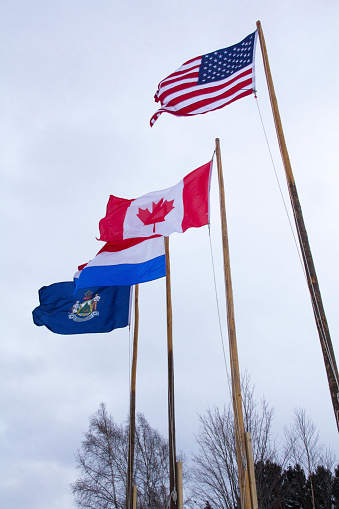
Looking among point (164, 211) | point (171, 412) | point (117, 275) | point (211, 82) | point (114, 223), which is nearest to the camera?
point (211, 82)

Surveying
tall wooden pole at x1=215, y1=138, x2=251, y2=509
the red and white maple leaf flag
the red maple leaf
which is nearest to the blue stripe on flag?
the red and white maple leaf flag

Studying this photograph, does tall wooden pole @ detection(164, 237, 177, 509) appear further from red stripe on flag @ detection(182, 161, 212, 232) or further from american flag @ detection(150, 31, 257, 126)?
american flag @ detection(150, 31, 257, 126)

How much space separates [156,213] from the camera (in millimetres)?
13555

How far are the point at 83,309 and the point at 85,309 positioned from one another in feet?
0.24

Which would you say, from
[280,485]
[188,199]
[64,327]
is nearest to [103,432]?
[280,485]

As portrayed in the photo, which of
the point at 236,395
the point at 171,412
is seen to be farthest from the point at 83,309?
the point at 236,395

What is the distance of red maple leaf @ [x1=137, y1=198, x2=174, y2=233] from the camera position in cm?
1320

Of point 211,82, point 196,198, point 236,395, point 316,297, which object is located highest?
point 211,82

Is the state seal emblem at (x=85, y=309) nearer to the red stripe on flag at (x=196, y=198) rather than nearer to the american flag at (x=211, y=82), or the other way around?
the red stripe on flag at (x=196, y=198)

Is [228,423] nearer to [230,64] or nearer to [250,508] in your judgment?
[250,508]

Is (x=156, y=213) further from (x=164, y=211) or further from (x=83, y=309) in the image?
(x=83, y=309)

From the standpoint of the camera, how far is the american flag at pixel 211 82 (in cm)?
1064

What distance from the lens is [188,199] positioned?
41.6 feet

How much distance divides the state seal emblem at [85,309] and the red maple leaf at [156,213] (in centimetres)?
340
